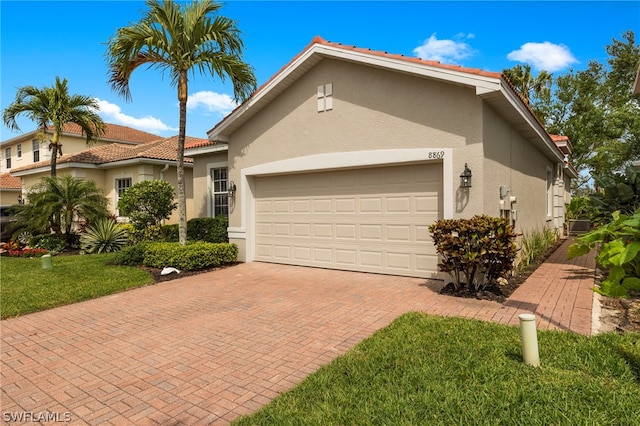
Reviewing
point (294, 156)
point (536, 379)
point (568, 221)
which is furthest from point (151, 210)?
point (568, 221)

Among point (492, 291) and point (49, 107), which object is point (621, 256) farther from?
point (49, 107)

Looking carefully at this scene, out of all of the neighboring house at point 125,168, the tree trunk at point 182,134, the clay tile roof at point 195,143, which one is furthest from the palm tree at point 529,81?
the tree trunk at point 182,134

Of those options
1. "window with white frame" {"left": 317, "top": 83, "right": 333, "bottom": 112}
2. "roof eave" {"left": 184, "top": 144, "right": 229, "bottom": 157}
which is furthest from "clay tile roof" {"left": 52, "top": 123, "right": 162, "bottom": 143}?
"window with white frame" {"left": 317, "top": 83, "right": 333, "bottom": 112}

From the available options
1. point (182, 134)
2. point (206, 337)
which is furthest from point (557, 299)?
point (182, 134)

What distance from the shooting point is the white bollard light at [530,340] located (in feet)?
11.8

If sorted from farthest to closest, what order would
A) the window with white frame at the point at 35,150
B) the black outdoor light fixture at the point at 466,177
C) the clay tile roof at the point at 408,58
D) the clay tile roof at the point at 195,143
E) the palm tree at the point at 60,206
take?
the window with white frame at the point at 35,150 → the clay tile roof at the point at 195,143 → the palm tree at the point at 60,206 → the black outdoor light fixture at the point at 466,177 → the clay tile roof at the point at 408,58

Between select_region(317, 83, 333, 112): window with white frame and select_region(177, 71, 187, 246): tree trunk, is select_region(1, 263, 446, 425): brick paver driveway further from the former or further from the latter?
select_region(317, 83, 333, 112): window with white frame

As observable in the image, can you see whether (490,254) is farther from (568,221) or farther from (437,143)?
(568,221)

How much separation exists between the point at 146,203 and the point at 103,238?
2104 mm

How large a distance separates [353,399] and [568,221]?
2147 cm

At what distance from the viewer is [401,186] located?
8172mm

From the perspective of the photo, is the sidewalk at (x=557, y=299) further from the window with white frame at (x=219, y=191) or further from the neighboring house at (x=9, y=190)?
the neighboring house at (x=9, y=190)

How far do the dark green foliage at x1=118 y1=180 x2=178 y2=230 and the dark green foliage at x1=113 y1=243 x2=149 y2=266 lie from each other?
8.31ft

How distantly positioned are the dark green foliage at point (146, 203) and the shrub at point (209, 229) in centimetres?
116
